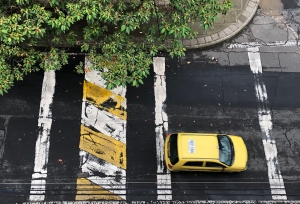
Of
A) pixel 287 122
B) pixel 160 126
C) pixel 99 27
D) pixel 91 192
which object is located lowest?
pixel 91 192

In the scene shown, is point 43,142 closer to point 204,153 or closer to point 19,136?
point 19,136

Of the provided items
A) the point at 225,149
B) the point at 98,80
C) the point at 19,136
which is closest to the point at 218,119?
the point at 225,149

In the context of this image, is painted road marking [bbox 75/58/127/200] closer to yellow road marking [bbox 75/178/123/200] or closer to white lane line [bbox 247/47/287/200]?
yellow road marking [bbox 75/178/123/200]

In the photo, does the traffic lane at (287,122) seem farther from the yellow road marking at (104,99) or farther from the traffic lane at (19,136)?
the traffic lane at (19,136)

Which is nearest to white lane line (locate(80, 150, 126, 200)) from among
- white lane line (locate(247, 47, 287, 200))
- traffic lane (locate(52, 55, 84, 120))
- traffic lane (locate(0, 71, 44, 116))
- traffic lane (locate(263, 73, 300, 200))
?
traffic lane (locate(52, 55, 84, 120))

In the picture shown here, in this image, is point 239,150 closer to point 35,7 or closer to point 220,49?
point 220,49
